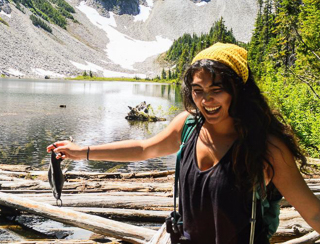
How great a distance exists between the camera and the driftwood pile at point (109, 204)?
5594 millimetres

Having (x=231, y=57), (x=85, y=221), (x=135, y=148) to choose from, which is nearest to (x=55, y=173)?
(x=135, y=148)

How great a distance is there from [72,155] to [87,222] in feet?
11.6

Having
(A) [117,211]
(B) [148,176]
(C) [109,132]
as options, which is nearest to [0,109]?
(C) [109,132]

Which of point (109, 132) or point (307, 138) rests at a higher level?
point (307, 138)

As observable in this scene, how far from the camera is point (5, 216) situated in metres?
7.47

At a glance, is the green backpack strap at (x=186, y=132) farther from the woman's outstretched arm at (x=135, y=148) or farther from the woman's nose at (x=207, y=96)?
the woman's nose at (x=207, y=96)

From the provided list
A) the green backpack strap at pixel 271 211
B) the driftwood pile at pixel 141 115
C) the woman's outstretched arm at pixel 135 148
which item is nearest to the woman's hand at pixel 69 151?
the woman's outstretched arm at pixel 135 148

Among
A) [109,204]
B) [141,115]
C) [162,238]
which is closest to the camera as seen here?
[162,238]

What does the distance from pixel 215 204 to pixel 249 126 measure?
452 mm

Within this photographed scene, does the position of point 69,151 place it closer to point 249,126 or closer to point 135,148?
point 135,148

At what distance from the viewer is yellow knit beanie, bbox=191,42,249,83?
1.87 metres

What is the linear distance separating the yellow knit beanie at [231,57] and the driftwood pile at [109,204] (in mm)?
3778

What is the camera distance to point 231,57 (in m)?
1.88

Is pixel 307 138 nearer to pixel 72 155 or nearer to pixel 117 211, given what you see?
pixel 117 211
